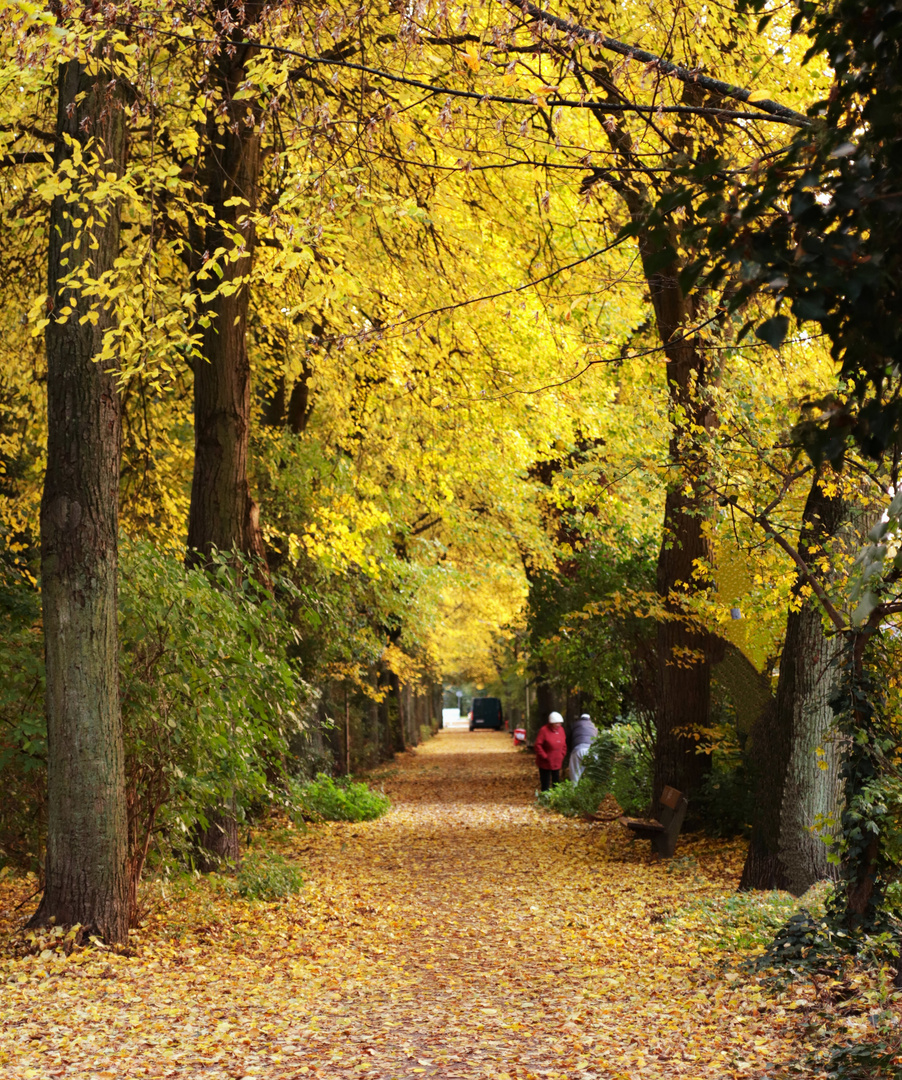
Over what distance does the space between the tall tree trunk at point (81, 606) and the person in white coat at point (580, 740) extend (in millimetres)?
13613

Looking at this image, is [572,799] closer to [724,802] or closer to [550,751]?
[550,751]

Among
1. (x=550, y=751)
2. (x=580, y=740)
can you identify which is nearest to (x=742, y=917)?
(x=580, y=740)

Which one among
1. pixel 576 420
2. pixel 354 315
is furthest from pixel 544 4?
pixel 576 420

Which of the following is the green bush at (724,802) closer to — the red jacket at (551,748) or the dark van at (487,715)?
the red jacket at (551,748)

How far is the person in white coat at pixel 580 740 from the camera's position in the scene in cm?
2038

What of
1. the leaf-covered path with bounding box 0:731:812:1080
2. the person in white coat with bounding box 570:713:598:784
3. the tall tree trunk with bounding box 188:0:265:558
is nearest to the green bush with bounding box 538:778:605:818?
the person in white coat with bounding box 570:713:598:784

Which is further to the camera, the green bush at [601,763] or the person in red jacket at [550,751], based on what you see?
the person in red jacket at [550,751]

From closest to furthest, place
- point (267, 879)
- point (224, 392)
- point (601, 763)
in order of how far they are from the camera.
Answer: point (267, 879) < point (224, 392) < point (601, 763)

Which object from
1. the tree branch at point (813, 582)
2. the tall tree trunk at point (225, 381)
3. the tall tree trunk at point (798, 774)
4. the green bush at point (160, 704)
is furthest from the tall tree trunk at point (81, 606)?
the tall tree trunk at point (798, 774)

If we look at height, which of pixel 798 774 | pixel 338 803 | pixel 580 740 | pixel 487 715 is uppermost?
pixel 798 774

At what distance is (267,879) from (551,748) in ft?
39.2

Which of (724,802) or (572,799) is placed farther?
(572,799)

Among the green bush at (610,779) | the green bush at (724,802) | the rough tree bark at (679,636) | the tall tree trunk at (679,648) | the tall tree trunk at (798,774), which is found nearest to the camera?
the tall tree trunk at (798,774)

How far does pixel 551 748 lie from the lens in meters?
21.5
